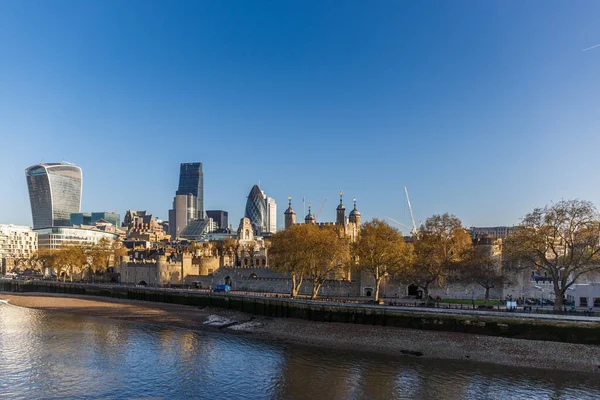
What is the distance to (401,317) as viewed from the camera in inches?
2226

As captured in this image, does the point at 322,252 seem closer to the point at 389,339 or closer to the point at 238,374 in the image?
the point at 389,339

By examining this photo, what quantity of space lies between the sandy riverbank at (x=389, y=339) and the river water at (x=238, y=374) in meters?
2.49

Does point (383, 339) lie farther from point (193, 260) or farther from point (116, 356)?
point (193, 260)

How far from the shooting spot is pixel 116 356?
150 feet

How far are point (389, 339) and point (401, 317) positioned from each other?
511cm

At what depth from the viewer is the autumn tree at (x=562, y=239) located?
2079 inches

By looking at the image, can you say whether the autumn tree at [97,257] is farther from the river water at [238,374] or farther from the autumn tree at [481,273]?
the autumn tree at [481,273]

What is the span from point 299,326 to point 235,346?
11776 millimetres

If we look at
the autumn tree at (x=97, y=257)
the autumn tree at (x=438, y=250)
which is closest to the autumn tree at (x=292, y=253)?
the autumn tree at (x=438, y=250)

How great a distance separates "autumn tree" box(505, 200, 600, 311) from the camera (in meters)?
52.8

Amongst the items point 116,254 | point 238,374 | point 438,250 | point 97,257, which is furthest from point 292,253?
point 116,254

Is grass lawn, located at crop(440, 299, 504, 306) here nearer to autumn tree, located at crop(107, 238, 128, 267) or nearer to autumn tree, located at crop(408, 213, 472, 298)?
autumn tree, located at crop(408, 213, 472, 298)

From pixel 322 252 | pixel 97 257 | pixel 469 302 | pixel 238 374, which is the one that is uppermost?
pixel 322 252

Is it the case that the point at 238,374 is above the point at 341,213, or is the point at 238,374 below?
below
